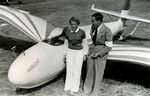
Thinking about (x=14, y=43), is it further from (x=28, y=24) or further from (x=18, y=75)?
(x=18, y=75)

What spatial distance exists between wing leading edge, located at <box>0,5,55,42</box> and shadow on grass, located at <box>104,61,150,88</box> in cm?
266

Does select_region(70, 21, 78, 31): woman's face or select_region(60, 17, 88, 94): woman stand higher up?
select_region(70, 21, 78, 31): woman's face

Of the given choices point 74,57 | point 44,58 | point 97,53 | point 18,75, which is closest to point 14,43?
point 44,58

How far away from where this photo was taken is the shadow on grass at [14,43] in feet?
41.1

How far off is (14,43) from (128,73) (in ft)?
18.7

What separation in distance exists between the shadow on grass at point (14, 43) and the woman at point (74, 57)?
3.94 metres

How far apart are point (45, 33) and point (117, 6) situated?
15.4 m

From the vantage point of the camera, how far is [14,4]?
2328 centimetres

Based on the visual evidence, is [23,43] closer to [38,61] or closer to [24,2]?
[38,61]

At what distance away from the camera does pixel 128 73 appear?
1038cm

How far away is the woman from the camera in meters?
8.68

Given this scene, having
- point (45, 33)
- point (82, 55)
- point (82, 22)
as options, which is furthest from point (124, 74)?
point (82, 22)

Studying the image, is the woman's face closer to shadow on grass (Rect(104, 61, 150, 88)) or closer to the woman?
the woman

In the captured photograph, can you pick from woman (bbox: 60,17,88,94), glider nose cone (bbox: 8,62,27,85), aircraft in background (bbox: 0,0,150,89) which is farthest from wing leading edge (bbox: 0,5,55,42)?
glider nose cone (bbox: 8,62,27,85)
